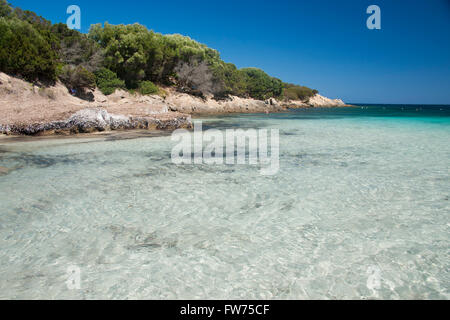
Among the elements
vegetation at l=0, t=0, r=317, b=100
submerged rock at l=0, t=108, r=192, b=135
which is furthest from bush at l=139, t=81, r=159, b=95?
submerged rock at l=0, t=108, r=192, b=135

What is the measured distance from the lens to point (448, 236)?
11.2ft

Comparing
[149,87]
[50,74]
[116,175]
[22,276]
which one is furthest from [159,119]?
[149,87]

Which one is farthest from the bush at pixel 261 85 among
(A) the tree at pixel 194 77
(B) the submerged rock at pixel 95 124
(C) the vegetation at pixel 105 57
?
(B) the submerged rock at pixel 95 124

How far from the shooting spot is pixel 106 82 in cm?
2548

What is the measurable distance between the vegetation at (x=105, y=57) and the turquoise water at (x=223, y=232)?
49.2 ft

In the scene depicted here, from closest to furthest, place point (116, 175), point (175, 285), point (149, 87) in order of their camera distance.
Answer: point (175, 285) < point (116, 175) < point (149, 87)

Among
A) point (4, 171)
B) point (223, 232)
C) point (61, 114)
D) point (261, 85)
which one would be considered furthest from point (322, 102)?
point (223, 232)

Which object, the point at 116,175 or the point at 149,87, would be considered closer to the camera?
the point at 116,175

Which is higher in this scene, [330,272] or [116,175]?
[116,175]

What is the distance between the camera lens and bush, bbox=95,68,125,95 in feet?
82.6

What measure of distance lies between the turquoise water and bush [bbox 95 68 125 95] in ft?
66.4

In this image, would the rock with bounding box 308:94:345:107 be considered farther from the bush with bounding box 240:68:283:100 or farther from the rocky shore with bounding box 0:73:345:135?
the rocky shore with bounding box 0:73:345:135

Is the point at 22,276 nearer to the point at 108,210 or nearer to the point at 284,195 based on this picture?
the point at 108,210
